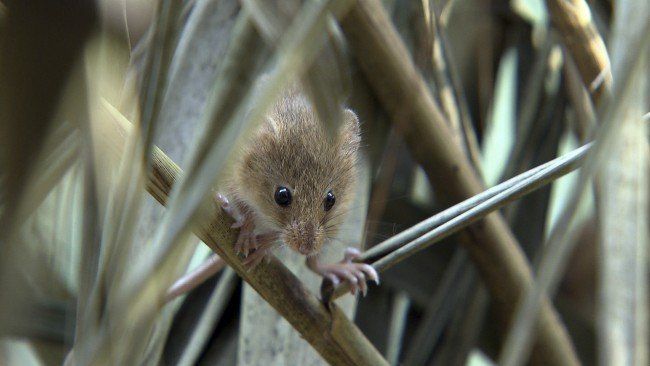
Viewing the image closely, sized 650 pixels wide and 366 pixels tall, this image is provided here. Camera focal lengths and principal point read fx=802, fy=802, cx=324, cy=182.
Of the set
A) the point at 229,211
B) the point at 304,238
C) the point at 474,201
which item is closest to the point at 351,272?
the point at 304,238

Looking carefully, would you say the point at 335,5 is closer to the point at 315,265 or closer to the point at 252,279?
the point at 252,279

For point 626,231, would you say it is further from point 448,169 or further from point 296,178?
point 448,169

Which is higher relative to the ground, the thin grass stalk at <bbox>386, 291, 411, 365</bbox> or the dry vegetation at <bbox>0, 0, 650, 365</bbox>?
the dry vegetation at <bbox>0, 0, 650, 365</bbox>

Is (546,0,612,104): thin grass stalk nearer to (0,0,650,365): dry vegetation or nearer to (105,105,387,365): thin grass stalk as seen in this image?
(0,0,650,365): dry vegetation

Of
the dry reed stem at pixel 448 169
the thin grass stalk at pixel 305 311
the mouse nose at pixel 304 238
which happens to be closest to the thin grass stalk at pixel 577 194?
the thin grass stalk at pixel 305 311

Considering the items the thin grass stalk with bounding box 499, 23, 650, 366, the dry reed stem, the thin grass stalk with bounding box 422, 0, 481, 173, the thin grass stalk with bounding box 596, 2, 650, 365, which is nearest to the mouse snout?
the dry reed stem

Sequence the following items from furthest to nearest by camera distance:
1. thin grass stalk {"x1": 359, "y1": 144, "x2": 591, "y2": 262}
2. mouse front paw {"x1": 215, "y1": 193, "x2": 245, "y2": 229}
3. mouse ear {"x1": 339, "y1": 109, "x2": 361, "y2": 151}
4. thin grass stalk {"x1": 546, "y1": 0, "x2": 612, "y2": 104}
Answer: mouse ear {"x1": 339, "y1": 109, "x2": 361, "y2": 151} < thin grass stalk {"x1": 546, "y1": 0, "x2": 612, "y2": 104} < mouse front paw {"x1": 215, "y1": 193, "x2": 245, "y2": 229} < thin grass stalk {"x1": 359, "y1": 144, "x2": 591, "y2": 262}

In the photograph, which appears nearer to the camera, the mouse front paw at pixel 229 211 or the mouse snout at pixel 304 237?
the mouse front paw at pixel 229 211

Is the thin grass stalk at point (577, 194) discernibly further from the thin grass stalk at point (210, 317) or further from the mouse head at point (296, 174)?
the thin grass stalk at point (210, 317)
